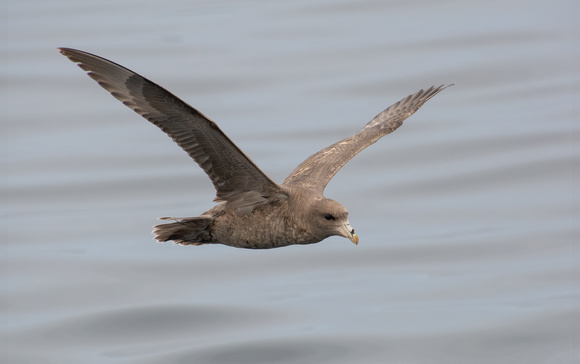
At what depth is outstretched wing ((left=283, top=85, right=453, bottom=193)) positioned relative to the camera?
11.1 m

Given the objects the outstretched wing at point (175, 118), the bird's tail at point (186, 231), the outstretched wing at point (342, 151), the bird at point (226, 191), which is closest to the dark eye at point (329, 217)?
the bird at point (226, 191)

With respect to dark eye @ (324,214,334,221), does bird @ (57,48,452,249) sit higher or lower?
higher

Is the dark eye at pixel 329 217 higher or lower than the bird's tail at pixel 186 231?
lower

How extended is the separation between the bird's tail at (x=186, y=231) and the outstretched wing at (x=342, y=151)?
96 centimetres

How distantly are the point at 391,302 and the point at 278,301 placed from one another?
5.86 feet

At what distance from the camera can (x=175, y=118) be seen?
9742mm

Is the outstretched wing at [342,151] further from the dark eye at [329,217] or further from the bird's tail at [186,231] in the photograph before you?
the bird's tail at [186,231]

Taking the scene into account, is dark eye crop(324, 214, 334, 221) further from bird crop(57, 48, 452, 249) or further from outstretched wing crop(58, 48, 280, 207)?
outstretched wing crop(58, 48, 280, 207)

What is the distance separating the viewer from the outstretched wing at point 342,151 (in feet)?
36.5

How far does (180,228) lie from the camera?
411 inches

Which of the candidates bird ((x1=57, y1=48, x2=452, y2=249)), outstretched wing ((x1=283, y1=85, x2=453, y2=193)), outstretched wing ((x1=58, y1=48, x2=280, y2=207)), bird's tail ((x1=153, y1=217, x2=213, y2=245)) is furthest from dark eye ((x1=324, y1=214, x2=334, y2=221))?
bird's tail ((x1=153, y1=217, x2=213, y2=245))

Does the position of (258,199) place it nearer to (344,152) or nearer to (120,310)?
(344,152)

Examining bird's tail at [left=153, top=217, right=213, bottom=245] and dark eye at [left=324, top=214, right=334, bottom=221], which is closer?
dark eye at [left=324, top=214, right=334, bottom=221]

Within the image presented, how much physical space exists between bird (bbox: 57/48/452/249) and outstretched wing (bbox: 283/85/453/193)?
24 cm
